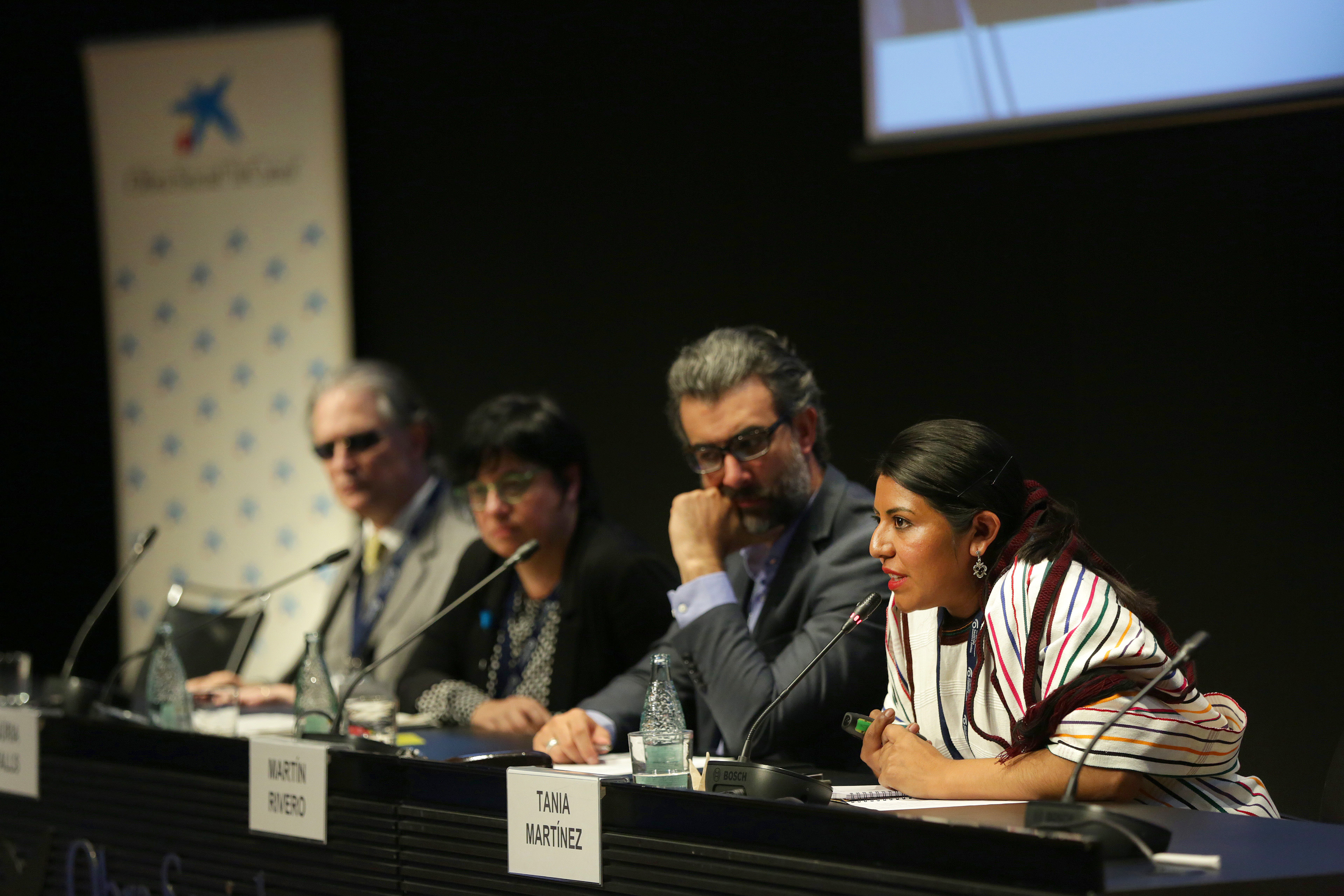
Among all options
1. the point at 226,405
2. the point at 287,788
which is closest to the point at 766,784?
the point at 287,788

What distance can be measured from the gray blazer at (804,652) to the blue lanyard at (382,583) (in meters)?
1.18

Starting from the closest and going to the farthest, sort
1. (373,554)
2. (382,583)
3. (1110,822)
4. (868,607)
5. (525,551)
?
(1110,822), (868,607), (525,551), (382,583), (373,554)

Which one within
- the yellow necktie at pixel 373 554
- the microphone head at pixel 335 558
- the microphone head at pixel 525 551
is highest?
the microphone head at pixel 525 551

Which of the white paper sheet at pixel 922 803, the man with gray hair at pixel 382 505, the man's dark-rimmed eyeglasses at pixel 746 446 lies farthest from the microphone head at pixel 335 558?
the white paper sheet at pixel 922 803

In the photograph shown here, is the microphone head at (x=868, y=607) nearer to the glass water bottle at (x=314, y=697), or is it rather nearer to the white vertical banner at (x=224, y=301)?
the glass water bottle at (x=314, y=697)

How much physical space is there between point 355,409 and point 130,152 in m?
1.55

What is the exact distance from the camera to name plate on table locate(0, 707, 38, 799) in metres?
2.31

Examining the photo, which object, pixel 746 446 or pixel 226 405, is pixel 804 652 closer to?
pixel 746 446

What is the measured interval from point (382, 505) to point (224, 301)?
1193 millimetres

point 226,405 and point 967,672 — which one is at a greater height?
point 226,405

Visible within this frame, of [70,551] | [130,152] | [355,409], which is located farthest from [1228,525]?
[70,551]

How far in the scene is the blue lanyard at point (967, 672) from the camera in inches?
69.0

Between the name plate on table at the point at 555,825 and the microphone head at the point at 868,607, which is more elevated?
the microphone head at the point at 868,607

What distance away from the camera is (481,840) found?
1666 mm
